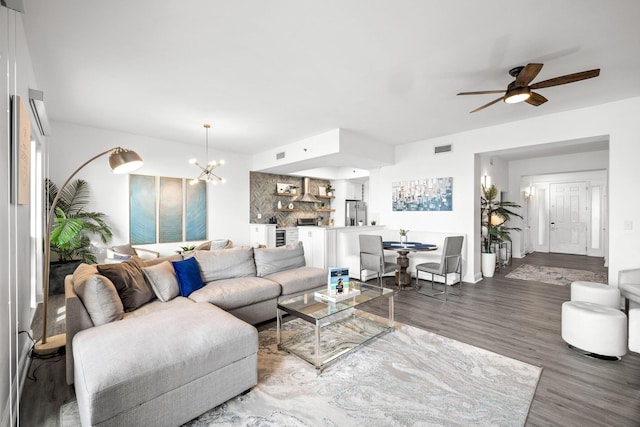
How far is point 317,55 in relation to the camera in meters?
2.80

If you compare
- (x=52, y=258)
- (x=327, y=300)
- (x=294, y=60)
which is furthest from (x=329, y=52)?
(x=52, y=258)

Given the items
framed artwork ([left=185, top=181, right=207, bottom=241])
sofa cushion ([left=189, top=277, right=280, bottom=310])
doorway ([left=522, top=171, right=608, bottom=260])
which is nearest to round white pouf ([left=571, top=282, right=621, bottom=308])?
sofa cushion ([left=189, top=277, right=280, bottom=310])

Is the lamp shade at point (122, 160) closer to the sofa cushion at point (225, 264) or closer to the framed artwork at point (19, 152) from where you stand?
the framed artwork at point (19, 152)

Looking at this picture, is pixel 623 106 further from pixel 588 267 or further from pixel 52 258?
pixel 52 258

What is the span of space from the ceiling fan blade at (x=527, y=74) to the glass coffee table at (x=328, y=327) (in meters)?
2.49

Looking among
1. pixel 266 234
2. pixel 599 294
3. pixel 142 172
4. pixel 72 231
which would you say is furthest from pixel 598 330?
pixel 142 172

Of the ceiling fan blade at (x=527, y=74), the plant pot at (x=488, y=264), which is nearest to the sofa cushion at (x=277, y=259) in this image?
the ceiling fan blade at (x=527, y=74)

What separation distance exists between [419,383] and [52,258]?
5.70m

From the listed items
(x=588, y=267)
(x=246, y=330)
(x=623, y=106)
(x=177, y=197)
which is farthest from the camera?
(x=588, y=267)

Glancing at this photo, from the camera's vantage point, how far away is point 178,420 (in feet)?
5.71

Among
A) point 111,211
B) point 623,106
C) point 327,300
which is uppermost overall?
point 623,106

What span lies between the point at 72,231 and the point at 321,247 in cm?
393

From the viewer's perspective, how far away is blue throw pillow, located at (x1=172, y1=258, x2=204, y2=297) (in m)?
2.98

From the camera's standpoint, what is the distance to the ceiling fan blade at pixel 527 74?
2521 mm
